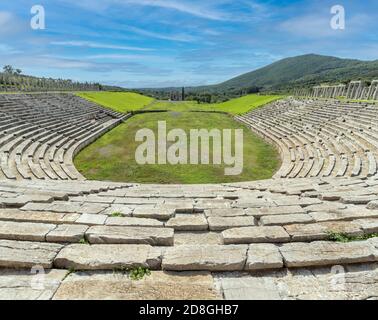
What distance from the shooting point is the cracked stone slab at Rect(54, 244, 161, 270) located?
3568 millimetres

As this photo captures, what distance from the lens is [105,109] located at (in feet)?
137

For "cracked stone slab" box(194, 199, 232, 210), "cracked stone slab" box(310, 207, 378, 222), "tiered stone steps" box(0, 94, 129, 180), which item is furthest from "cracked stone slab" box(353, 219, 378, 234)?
"tiered stone steps" box(0, 94, 129, 180)

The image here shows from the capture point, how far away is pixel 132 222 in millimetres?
4645

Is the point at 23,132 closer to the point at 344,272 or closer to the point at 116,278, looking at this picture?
the point at 116,278

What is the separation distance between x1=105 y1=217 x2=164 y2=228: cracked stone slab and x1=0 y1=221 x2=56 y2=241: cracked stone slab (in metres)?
0.84

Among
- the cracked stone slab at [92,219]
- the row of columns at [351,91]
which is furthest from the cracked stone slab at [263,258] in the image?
the row of columns at [351,91]

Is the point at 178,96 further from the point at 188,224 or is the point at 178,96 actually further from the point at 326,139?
the point at 188,224

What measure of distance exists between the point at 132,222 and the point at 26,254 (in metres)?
1.50

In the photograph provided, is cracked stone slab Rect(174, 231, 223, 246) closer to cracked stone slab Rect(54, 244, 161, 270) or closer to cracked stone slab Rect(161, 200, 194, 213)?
cracked stone slab Rect(54, 244, 161, 270)

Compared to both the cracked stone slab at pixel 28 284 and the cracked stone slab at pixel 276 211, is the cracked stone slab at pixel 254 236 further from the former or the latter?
the cracked stone slab at pixel 28 284

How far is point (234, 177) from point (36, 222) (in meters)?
11.3

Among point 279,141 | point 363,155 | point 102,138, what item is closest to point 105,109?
point 102,138

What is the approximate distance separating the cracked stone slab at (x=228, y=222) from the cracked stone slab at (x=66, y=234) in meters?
1.97

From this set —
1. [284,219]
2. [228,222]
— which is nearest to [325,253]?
[284,219]
